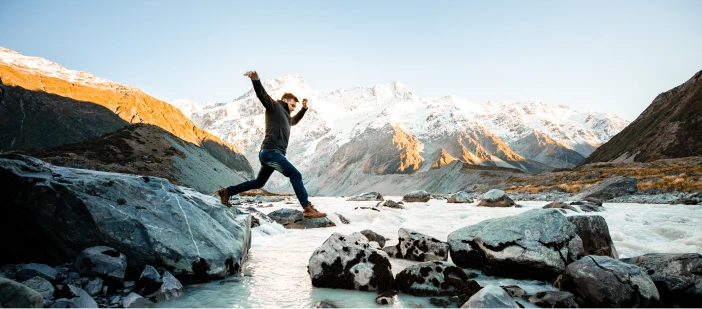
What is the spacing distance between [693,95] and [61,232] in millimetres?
134121

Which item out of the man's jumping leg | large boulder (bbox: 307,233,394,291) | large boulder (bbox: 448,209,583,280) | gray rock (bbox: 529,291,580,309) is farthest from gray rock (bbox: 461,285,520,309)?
the man's jumping leg

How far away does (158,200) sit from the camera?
586 centimetres

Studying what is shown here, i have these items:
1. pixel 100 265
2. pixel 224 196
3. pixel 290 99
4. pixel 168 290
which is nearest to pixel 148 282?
pixel 168 290

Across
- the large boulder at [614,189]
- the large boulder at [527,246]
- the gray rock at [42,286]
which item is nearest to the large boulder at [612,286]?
the large boulder at [527,246]

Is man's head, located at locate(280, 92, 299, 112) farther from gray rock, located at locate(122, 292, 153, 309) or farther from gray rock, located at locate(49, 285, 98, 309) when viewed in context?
gray rock, located at locate(49, 285, 98, 309)

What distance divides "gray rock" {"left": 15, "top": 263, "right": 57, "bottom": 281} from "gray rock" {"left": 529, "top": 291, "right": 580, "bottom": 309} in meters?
6.66

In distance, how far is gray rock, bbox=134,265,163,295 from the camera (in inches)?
182

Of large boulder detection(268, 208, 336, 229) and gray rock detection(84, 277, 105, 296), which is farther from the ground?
gray rock detection(84, 277, 105, 296)

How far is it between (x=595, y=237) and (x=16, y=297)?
9.29 m

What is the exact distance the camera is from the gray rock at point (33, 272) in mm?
4309

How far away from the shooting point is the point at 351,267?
5.62m

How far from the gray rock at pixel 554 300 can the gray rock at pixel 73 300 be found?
18.7 feet

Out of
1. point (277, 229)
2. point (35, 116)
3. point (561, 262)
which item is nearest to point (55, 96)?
point (35, 116)

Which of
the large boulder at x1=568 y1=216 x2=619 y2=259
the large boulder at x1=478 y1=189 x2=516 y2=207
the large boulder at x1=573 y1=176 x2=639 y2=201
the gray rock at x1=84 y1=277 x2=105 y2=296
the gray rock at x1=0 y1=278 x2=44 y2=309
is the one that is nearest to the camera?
the gray rock at x1=0 y1=278 x2=44 y2=309
